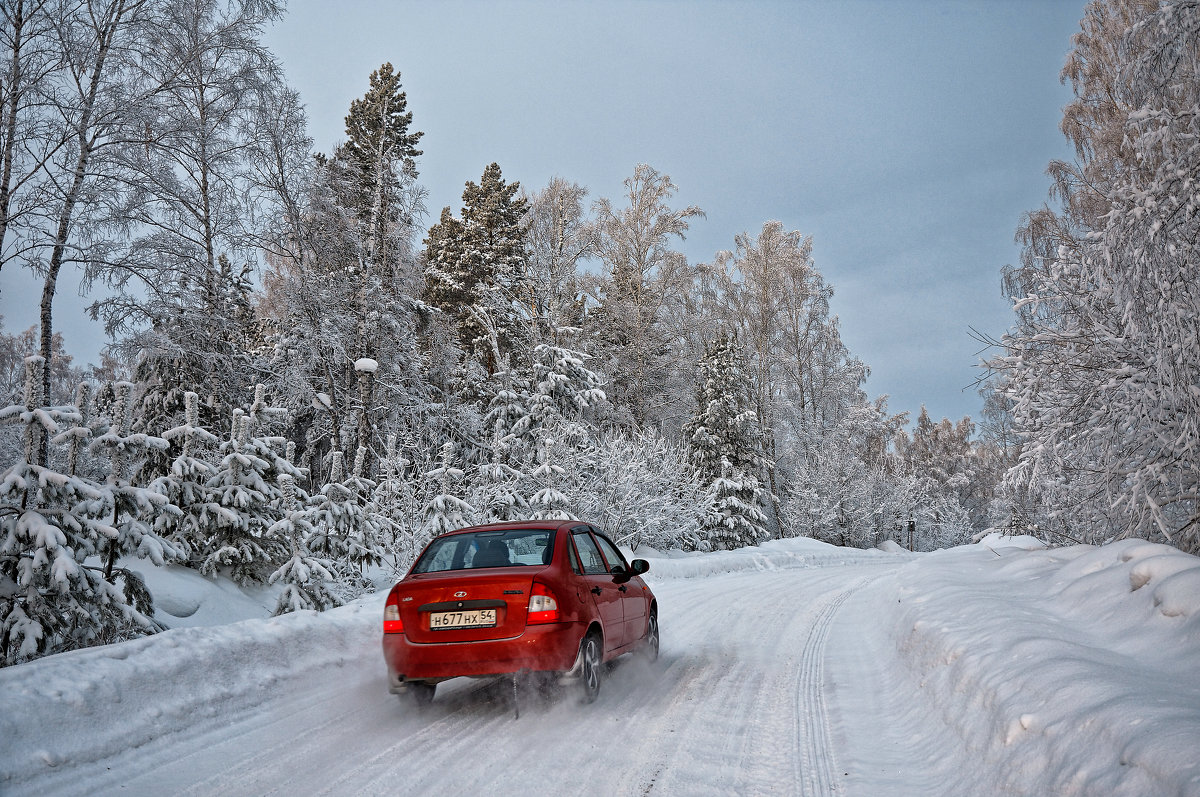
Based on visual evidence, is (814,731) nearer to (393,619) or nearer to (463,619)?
(463,619)

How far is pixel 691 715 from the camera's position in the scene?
5.51 m

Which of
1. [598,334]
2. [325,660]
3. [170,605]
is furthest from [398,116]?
[325,660]

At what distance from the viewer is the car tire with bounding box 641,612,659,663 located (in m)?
7.69

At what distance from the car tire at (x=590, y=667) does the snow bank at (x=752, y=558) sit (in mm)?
11438

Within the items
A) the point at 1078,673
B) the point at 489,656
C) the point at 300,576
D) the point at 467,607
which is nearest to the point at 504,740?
the point at 489,656

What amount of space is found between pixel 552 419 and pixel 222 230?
33.5ft

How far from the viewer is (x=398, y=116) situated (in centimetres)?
2370

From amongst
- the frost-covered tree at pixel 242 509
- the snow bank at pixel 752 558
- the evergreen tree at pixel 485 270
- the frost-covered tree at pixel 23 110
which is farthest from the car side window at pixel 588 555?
the evergreen tree at pixel 485 270

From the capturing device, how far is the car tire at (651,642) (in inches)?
303

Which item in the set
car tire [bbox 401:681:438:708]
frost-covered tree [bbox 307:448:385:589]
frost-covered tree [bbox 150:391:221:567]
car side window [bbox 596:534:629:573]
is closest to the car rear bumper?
car tire [bbox 401:681:438:708]

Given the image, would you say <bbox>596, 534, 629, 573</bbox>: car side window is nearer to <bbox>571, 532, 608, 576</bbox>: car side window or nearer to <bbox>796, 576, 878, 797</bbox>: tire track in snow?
<bbox>571, 532, 608, 576</bbox>: car side window

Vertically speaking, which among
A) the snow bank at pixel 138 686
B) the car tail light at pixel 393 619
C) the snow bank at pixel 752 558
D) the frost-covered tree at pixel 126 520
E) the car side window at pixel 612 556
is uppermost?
the frost-covered tree at pixel 126 520

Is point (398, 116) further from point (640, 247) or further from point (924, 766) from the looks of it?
point (924, 766)

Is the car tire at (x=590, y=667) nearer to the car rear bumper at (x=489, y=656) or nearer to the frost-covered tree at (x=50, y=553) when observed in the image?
the car rear bumper at (x=489, y=656)
